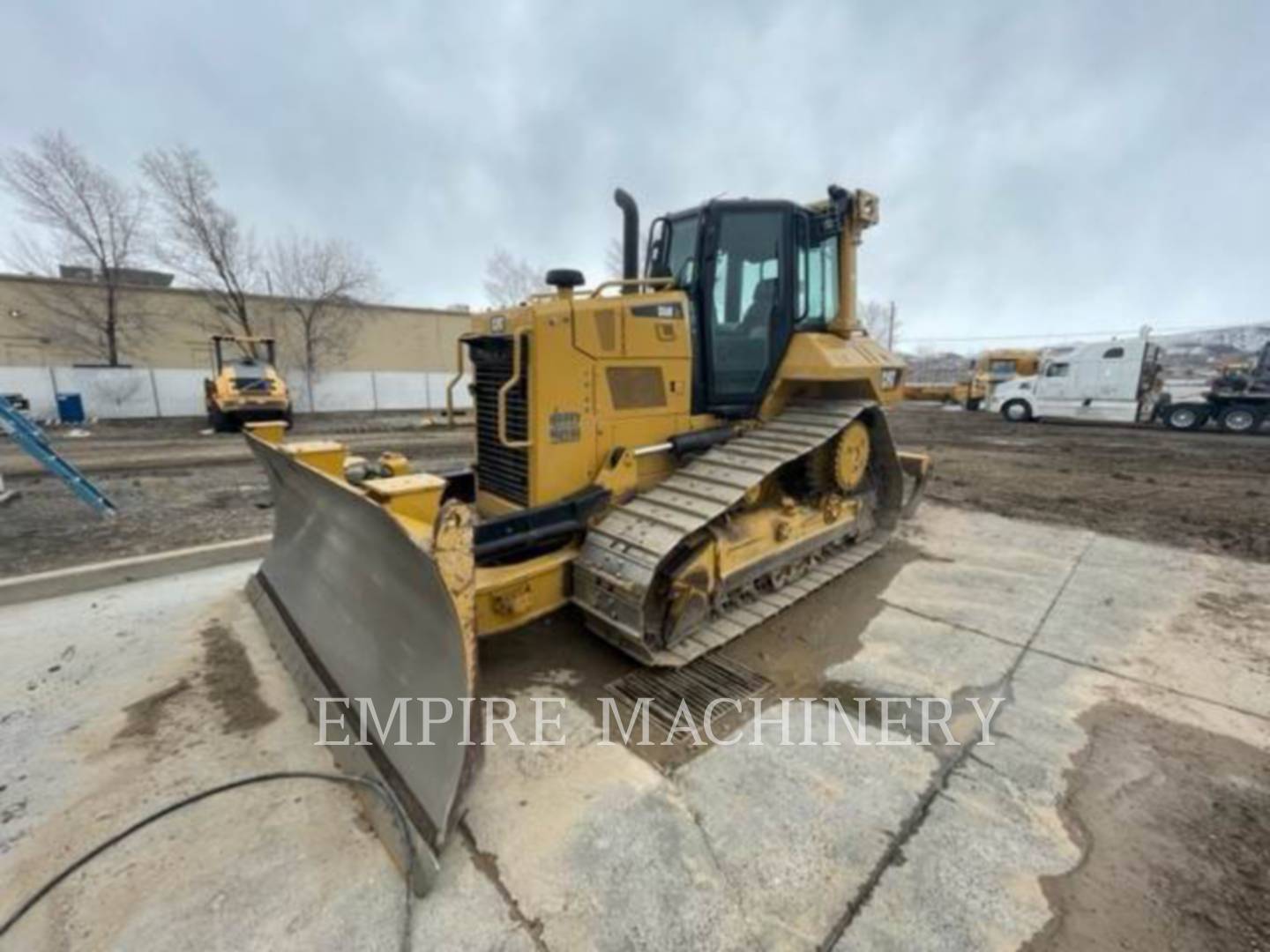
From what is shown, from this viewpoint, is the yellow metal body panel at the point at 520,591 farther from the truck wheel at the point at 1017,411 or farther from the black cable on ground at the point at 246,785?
the truck wheel at the point at 1017,411

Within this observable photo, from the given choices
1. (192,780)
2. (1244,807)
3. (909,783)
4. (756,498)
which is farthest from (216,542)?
(1244,807)

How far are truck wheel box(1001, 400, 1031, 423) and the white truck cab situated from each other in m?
0.03

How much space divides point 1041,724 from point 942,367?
52.9 metres

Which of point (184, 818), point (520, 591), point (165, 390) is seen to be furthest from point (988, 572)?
point (165, 390)

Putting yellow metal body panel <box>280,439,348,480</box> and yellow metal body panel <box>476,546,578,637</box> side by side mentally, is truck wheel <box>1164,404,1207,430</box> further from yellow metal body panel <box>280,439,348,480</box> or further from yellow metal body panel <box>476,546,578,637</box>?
yellow metal body panel <box>280,439,348,480</box>

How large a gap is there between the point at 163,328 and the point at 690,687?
25.8m

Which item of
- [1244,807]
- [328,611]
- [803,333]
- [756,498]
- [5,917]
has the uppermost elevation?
[803,333]

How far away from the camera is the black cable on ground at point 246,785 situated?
1797 mm

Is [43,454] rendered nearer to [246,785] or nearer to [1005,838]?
[246,785]

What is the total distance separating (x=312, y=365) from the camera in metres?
23.1

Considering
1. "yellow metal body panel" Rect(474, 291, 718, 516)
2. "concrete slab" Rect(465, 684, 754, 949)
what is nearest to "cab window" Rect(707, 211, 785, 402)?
"yellow metal body panel" Rect(474, 291, 718, 516)

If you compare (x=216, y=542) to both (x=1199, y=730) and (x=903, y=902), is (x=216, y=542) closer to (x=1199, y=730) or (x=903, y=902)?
(x=903, y=902)

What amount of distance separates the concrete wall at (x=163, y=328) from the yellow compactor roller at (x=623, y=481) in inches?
898

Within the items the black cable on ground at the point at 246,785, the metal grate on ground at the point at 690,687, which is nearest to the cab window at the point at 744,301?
the metal grate on ground at the point at 690,687
